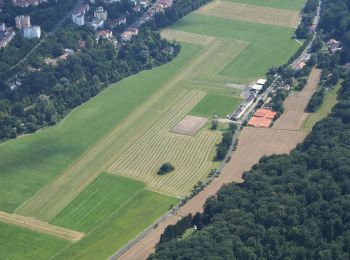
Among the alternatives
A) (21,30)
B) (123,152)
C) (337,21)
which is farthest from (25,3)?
(123,152)

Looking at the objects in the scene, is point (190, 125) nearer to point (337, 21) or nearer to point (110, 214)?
point (110, 214)

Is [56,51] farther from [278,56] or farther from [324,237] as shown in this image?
[324,237]

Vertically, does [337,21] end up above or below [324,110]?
above

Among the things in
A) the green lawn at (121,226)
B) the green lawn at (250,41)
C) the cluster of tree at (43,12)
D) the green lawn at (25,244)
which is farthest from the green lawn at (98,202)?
the cluster of tree at (43,12)

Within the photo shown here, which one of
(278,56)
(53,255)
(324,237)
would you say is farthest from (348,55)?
(53,255)

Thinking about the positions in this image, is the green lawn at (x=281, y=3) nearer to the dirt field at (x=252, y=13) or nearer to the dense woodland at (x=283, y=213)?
the dirt field at (x=252, y=13)

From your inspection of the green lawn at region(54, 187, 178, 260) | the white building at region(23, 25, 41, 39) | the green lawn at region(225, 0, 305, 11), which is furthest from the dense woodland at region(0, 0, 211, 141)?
the green lawn at region(54, 187, 178, 260)

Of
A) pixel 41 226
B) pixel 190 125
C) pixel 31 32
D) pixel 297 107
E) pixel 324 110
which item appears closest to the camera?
pixel 41 226
